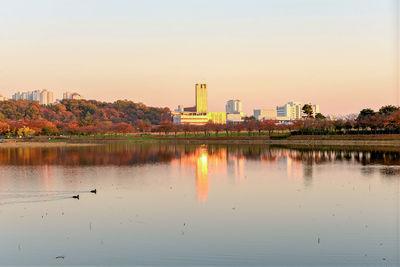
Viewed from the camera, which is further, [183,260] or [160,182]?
[160,182]

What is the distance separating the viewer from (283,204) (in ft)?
67.7

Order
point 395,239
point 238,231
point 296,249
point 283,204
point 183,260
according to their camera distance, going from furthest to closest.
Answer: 1. point 283,204
2. point 238,231
3. point 395,239
4. point 296,249
5. point 183,260

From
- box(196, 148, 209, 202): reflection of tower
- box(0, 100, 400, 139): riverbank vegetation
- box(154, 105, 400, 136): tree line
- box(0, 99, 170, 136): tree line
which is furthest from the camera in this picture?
box(0, 99, 170, 136): tree line

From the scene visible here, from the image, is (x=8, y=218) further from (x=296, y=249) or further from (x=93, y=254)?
(x=296, y=249)

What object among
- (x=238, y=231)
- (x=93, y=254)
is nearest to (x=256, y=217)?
(x=238, y=231)

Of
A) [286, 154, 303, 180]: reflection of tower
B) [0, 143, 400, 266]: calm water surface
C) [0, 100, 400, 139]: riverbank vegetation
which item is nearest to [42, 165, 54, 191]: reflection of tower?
[0, 143, 400, 266]: calm water surface

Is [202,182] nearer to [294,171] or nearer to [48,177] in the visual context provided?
[294,171]

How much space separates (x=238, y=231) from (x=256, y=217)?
96.7 inches

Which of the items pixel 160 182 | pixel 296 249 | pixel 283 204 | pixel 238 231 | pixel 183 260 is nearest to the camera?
pixel 183 260

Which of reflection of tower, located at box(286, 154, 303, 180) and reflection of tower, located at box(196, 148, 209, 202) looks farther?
reflection of tower, located at box(286, 154, 303, 180)

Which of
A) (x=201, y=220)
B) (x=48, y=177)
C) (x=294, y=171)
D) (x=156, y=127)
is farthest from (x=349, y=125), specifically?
(x=201, y=220)

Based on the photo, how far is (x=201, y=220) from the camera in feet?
56.7

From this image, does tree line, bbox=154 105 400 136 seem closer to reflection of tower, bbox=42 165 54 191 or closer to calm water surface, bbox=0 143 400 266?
calm water surface, bbox=0 143 400 266

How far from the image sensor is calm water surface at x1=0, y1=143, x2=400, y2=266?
13031 mm
